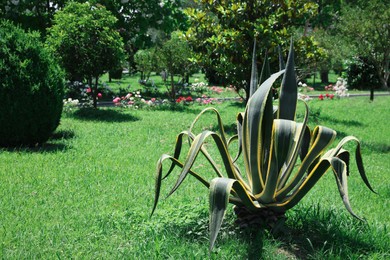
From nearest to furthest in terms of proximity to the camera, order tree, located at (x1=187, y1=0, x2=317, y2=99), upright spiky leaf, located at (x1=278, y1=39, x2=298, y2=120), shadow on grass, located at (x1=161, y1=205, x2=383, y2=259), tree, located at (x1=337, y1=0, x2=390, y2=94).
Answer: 1. shadow on grass, located at (x1=161, y1=205, x2=383, y2=259)
2. upright spiky leaf, located at (x1=278, y1=39, x2=298, y2=120)
3. tree, located at (x1=187, y1=0, x2=317, y2=99)
4. tree, located at (x1=337, y1=0, x2=390, y2=94)

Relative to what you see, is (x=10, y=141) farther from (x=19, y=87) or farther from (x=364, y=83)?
(x=364, y=83)

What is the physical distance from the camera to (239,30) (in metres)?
9.84

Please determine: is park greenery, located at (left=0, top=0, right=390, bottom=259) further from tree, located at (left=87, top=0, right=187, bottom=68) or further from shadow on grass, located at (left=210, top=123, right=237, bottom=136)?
tree, located at (left=87, top=0, right=187, bottom=68)

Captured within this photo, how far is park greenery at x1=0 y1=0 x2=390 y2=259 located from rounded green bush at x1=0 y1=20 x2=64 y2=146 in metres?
0.02

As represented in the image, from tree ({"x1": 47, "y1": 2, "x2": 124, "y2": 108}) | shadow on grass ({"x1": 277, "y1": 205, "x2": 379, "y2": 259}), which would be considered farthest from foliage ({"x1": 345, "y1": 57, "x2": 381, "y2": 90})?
shadow on grass ({"x1": 277, "y1": 205, "x2": 379, "y2": 259})

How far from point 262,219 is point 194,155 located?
917 millimetres

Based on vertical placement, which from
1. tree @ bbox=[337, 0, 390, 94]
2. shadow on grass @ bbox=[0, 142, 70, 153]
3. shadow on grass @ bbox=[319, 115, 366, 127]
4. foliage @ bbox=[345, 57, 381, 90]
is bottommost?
shadow on grass @ bbox=[0, 142, 70, 153]

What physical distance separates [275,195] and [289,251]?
418mm

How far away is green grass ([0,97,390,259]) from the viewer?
3344mm

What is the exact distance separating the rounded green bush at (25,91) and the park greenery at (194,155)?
0.07 ft

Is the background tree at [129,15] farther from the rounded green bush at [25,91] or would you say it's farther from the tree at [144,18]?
the rounded green bush at [25,91]

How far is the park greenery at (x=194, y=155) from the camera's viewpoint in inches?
131

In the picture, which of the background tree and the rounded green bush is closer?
the rounded green bush

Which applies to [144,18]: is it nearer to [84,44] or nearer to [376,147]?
[84,44]
